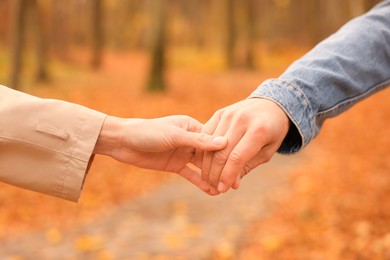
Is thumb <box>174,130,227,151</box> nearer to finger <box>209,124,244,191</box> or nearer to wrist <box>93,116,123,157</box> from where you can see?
finger <box>209,124,244,191</box>

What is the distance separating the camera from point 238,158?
1884 millimetres

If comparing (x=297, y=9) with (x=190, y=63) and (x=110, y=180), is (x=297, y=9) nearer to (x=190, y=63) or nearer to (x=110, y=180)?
(x=190, y=63)

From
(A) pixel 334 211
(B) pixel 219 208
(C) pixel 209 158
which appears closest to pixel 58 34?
(B) pixel 219 208

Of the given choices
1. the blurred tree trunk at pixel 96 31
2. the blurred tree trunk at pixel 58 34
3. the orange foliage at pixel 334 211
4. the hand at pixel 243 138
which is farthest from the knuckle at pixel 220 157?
the blurred tree trunk at pixel 58 34

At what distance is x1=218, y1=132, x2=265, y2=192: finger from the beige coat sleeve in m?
0.53

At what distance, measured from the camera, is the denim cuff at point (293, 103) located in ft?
6.26

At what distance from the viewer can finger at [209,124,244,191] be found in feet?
6.30

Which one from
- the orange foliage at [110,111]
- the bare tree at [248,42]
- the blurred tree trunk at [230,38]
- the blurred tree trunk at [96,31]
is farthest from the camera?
the blurred tree trunk at [96,31]

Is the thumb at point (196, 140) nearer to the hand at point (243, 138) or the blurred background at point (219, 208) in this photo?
the hand at point (243, 138)

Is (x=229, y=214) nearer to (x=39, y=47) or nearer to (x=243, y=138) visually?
(x=243, y=138)

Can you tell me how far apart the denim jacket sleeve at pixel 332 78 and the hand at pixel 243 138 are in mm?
59

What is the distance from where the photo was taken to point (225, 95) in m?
12.6

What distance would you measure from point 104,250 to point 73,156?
9.38 ft

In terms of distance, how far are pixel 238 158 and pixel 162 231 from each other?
3.24 m
